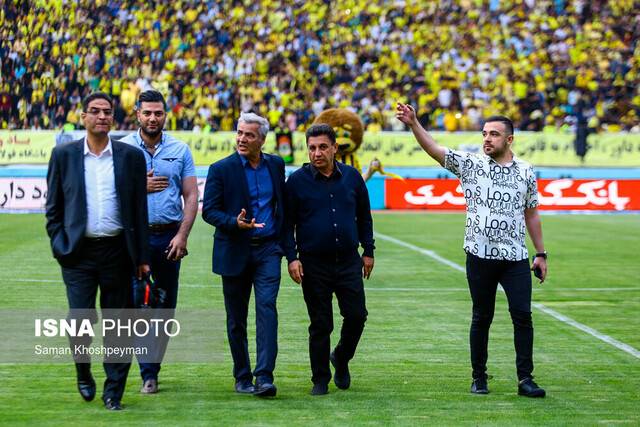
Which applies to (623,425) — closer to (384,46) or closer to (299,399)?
(299,399)

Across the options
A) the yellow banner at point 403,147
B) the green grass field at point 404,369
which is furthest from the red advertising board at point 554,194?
the green grass field at point 404,369

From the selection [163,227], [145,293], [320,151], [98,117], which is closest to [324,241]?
[320,151]

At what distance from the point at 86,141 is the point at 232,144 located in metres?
26.0

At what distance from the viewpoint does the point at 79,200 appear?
6.91 metres

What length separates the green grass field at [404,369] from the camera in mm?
7027

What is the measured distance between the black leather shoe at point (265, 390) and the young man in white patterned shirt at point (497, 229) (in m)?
1.36

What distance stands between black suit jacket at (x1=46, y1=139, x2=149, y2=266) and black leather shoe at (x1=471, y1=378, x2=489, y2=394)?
2372 millimetres

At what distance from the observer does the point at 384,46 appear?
37062mm

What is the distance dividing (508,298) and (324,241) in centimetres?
130

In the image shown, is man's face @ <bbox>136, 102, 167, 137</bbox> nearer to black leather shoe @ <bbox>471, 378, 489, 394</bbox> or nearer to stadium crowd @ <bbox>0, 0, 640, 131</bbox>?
black leather shoe @ <bbox>471, 378, 489, 394</bbox>

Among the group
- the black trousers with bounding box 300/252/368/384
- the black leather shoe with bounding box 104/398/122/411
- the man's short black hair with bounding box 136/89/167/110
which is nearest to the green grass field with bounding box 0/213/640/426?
the black leather shoe with bounding box 104/398/122/411

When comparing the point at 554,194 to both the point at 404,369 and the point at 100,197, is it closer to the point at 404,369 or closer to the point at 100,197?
the point at 404,369

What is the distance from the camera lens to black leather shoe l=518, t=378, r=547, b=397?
7711 millimetres

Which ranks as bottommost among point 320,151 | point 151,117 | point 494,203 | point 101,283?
point 101,283
